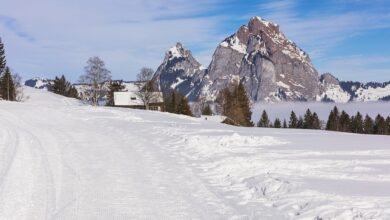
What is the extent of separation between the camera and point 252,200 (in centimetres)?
1059

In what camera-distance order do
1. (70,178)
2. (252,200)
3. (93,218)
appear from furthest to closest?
(70,178) → (252,200) → (93,218)

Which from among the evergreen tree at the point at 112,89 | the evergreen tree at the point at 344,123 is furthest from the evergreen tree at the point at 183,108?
the evergreen tree at the point at 344,123

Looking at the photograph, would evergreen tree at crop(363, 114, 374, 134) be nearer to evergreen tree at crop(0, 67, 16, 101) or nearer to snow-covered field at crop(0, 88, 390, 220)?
evergreen tree at crop(0, 67, 16, 101)

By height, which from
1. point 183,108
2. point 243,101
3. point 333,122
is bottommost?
point 333,122

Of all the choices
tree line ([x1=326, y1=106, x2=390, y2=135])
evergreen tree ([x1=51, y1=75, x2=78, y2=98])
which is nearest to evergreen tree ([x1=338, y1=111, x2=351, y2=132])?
tree line ([x1=326, y1=106, x2=390, y2=135])

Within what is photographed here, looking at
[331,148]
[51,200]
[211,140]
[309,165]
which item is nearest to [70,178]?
[51,200]

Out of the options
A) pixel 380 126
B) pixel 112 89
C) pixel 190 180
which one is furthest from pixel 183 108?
pixel 190 180

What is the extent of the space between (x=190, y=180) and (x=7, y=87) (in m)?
90.8

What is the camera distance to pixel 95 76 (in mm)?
92750

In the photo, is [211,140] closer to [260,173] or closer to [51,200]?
[260,173]

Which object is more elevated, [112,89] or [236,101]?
[112,89]

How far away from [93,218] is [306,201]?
4.37m

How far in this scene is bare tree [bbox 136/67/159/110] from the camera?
89938 millimetres

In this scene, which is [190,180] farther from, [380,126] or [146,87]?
[380,126]
